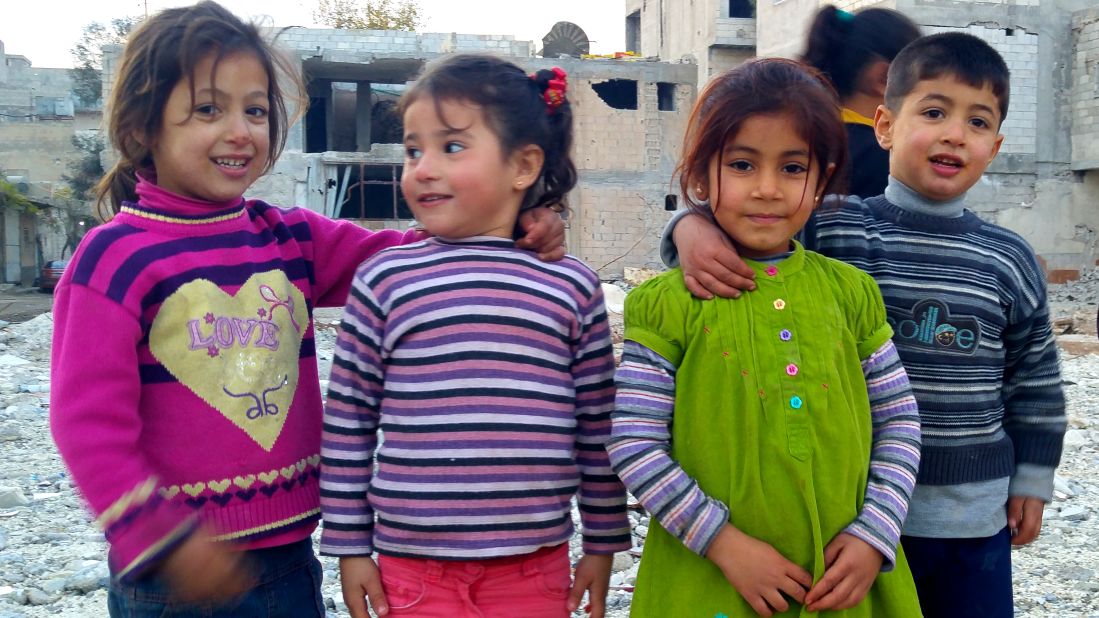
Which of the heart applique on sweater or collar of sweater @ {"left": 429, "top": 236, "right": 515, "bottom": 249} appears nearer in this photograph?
the heart applique on sweater

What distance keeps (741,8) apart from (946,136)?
19980 millimetres

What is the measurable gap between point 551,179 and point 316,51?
51.1 feet

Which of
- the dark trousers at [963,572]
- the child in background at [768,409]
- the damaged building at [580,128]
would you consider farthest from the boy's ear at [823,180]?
the damaged building at [580,128]

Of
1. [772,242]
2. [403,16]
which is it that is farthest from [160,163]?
[403,16]

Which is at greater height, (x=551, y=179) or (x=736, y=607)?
(x=551, y=179)

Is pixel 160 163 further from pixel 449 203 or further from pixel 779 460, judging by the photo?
pixel 779 460

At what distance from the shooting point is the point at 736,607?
149 centimetres

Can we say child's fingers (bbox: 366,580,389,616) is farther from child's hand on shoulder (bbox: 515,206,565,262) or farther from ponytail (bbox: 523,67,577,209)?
ponytail (bbox: 523,67,577,209)

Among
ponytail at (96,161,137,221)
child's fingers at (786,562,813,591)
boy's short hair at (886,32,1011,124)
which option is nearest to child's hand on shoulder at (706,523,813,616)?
child's fingers at (786,562,813,591)

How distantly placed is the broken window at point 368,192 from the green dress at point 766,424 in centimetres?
1508

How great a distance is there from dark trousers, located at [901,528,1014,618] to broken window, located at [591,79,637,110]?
17.6 metres

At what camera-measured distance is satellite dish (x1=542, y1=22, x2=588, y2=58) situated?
19.9m

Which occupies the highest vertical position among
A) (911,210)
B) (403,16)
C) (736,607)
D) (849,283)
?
(403,16)

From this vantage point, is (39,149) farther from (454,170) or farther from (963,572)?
(963,572)
